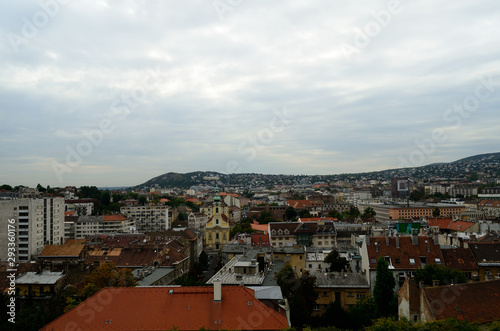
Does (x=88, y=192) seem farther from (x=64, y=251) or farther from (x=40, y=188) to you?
(x=64, y=251)

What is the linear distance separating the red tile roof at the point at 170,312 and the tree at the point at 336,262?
23295 mm

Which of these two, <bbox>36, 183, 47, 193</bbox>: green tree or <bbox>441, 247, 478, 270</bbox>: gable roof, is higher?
<bbox>36, 183, 47, 193</bbox>: green tree

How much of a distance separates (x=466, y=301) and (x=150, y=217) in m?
111

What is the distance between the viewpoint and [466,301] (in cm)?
2580

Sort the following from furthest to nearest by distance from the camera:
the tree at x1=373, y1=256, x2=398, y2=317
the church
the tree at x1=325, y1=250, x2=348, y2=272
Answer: the church < the tree at x1=325, y1=250, x2=348, y2=272 < the tree at x1=373, y1=256, x2=398, y2=317

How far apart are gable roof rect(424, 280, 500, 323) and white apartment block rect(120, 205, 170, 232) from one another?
355 ft

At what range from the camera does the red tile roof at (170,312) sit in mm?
25859

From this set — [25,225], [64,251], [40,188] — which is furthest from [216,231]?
[40,188]

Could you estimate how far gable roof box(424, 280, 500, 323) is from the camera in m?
24.9

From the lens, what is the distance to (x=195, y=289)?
28.4 meters

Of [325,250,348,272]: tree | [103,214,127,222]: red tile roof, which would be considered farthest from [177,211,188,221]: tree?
[325,250,348,272]: tree

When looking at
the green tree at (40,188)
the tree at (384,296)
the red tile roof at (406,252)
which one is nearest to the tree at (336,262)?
the red tile roof at (406,252)

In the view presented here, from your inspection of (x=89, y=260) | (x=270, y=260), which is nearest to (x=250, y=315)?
(x=270, y=260)

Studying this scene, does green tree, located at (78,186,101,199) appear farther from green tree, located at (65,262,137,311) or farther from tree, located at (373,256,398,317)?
tree, located at (373,256,398,317)
